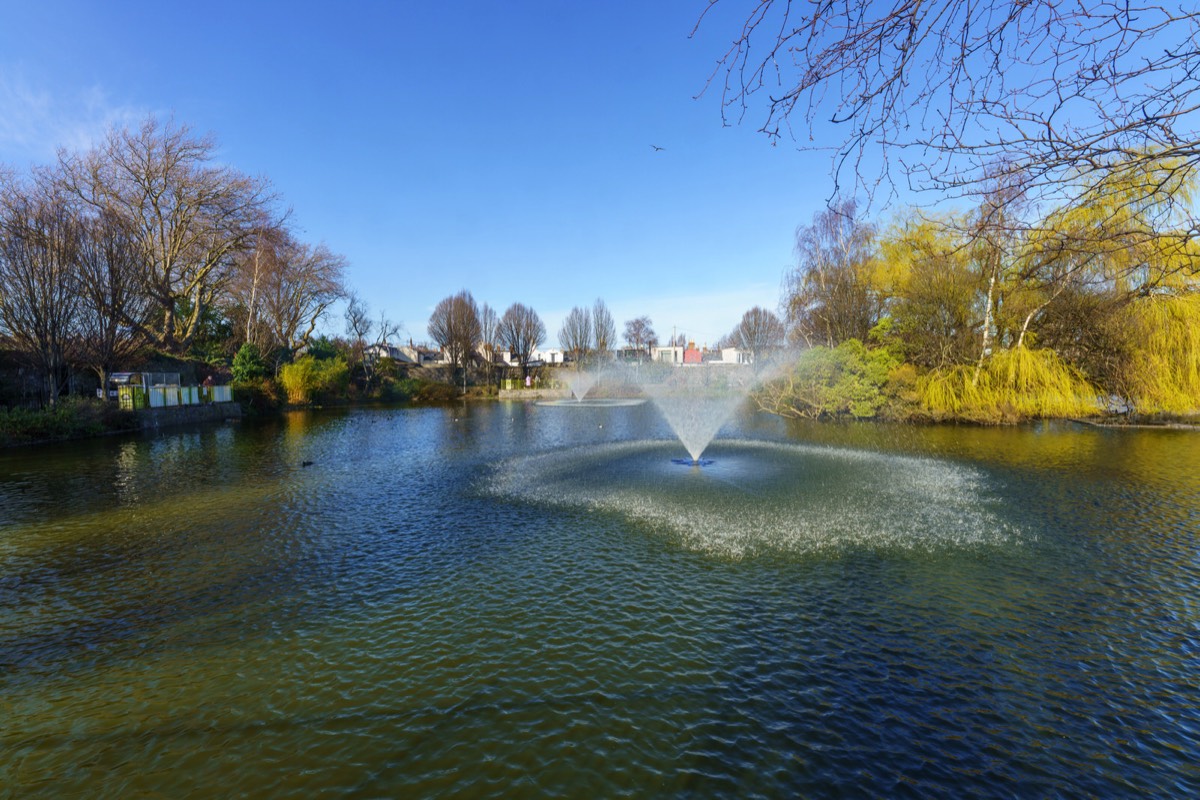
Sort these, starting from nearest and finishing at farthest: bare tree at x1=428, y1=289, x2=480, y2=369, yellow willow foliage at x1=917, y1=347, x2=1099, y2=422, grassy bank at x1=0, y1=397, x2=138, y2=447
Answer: grassy bank at x1=0, y1=397, x2=138, y2=447
yellow willow foliage at x1=917, y1=347, x2=1099, y2=422
bare tree at x1=428, y1=289, x2=480, y2=369

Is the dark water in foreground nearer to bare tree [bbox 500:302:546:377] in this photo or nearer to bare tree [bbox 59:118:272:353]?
bare tree [bbox 59:118:272:353]

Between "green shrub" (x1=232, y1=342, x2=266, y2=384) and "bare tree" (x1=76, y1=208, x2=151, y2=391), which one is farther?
"green shrub" (x1=232, y1=342, x2=266, y2=384)

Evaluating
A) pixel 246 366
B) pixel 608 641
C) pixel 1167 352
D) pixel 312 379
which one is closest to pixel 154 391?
pixel 246 366

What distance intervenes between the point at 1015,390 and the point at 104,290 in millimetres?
41424

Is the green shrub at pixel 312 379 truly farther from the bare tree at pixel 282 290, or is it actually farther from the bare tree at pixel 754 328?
the bare tree at pixel 754 328

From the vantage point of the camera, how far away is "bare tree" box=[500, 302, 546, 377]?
7412 centimetres

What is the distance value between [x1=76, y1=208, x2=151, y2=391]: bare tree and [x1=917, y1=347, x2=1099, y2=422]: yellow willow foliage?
1504 inches

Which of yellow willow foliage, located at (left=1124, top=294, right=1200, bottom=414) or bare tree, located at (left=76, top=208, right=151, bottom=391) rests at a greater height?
bare tree, located at (left=76, top=208, right=151, bottom=391)

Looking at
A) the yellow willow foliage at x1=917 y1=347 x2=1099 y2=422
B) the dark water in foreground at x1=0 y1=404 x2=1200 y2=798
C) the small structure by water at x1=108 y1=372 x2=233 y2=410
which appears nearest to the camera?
the dark water in foreground at x1=0 y1=404 x2=1200 y2=798

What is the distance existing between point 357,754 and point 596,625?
8.65 ft

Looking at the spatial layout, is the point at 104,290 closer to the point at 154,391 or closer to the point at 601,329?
the point at 154,391

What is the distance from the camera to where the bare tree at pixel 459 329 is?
6000cm

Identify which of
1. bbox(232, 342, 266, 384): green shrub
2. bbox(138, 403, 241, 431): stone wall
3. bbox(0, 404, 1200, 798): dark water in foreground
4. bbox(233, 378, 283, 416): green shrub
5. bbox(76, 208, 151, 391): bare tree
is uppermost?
bbox(76, 208, 151, 391): bare tree

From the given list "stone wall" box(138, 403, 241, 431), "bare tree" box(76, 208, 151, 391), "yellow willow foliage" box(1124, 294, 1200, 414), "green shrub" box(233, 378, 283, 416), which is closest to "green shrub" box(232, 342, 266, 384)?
"green shrub" box(233, 378, 283, 416)
